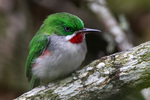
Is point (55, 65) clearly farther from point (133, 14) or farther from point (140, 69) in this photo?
Answer: point (133, 14)

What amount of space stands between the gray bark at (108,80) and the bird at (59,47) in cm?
23

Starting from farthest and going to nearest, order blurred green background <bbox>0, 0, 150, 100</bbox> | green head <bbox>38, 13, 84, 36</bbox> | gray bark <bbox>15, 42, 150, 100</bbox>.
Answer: blurred green background <bbox>0, 0, 150, 100</bbox> < green head <bbox>38, 13, 84, 36</bbox> < gray bark <bbox>15, 42, 150, 100</bbox>

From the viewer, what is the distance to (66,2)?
→ 6789 mm

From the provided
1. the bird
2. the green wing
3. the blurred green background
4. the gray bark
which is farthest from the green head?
the blurred green background

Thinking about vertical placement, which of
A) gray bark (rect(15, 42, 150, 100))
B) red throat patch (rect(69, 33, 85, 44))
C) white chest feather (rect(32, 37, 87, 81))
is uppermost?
red throat patch (rect(69, 33, 85, 44))

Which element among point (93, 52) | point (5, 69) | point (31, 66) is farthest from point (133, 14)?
point (31, 66)

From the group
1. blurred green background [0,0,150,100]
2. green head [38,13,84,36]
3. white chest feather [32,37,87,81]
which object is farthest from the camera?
blurred green background [0,0,150,100]

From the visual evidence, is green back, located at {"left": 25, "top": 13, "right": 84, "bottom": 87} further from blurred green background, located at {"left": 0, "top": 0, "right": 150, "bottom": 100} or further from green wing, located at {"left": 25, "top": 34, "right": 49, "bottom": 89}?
blurred green background, located at {"left": 0, "top": 0, "right": 150, "bottom": 100}

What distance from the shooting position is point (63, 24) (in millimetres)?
3527

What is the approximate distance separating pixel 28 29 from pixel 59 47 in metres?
3.25

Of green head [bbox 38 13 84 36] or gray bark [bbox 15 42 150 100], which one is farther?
green head [bbox 38 13 84 36]

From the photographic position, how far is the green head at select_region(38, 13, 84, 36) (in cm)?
348

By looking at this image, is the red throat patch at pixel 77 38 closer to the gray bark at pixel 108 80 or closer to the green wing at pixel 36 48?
the green wing at pixel 36 48

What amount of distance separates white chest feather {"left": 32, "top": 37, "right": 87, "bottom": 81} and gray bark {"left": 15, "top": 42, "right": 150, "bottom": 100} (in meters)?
0.20
